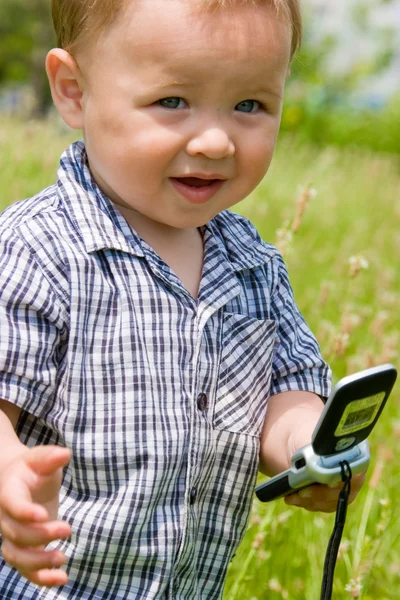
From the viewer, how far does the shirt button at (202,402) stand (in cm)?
161

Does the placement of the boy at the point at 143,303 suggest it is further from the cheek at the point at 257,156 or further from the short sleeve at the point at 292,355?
the short sleeve at the point at 292,355

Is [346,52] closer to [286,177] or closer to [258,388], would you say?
[286,177]

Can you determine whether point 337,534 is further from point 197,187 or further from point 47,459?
point 197,187

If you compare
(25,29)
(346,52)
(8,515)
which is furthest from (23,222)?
(25,29)

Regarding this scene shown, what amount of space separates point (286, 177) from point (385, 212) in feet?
3.15

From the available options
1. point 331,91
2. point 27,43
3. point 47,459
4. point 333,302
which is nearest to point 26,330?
point 47,459

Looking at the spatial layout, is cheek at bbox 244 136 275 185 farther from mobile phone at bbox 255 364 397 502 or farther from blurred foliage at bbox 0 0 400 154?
blurred foliage at bbox 0 0 400 154

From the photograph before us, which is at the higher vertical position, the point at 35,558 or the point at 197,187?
the point at 197,187

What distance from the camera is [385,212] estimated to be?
23.2 feet

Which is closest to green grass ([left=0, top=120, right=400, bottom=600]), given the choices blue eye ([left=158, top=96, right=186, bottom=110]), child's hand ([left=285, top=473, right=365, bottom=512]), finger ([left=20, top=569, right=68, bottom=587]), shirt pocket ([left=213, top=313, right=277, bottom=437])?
child's hand ([left=285, top=473, right=365, bottom=512])

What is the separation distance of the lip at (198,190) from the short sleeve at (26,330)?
28 centimetres

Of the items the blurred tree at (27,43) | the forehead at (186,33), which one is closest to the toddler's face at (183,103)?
the forehead at (186,33)

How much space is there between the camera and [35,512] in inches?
46.1

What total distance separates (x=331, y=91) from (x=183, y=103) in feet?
47.4
